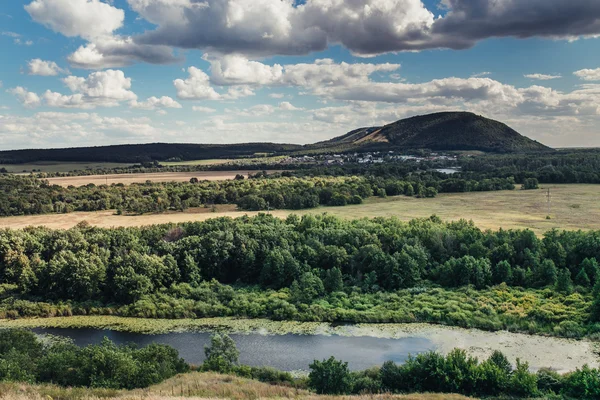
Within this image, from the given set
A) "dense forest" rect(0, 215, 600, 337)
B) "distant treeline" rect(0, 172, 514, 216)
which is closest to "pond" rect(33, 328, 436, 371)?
"dense forest" rect(0, 215, 600, 337)

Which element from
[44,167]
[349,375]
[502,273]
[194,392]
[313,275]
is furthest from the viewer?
[44,167]

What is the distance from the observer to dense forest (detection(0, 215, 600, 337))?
169 feet

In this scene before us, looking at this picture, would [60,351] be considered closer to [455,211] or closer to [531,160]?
[455,211]

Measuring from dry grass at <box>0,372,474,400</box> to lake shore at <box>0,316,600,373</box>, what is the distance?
47.4 feet

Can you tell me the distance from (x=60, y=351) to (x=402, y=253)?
38499mm

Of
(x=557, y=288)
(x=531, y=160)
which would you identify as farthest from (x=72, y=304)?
(x=531, y=160)

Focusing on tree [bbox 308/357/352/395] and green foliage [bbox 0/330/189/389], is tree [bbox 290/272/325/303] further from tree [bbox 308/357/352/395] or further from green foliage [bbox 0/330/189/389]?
tree [bbox 308/357/352/395]

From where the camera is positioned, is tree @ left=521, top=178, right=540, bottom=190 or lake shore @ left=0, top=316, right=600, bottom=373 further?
tree @ left=521, top=178, right=540, bottom=190

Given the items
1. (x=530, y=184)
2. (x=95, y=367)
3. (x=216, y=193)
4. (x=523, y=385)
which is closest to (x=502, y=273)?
(x=523, y=385)

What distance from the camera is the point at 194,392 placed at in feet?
93.5

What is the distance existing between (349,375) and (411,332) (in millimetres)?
16466

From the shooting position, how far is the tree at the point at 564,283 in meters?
53.8

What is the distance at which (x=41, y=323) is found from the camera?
172ft

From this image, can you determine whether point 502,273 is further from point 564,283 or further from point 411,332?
point 411,332
